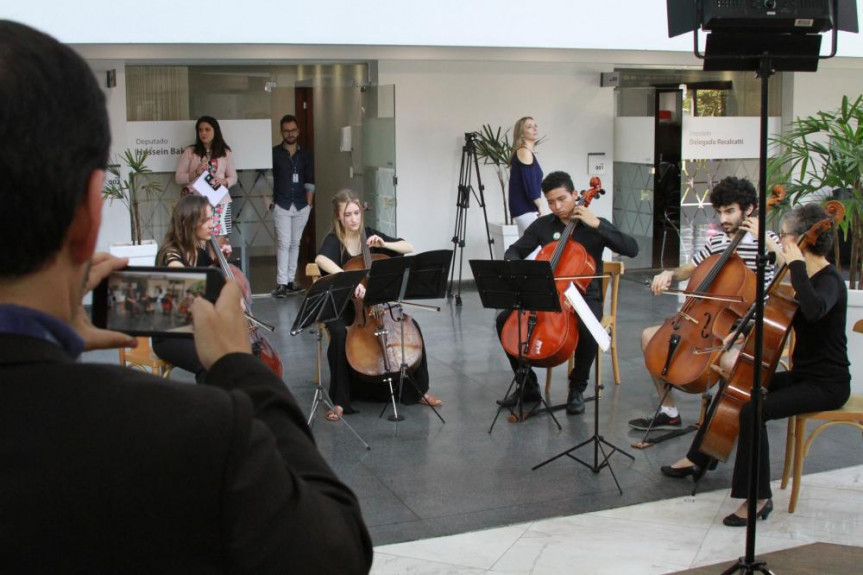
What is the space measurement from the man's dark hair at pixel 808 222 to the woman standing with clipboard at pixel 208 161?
573 centimetres

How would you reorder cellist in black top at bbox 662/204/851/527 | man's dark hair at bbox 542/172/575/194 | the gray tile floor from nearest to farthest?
cellist in black top at bbox 662/204/851/527
the gray tile floor
man's dark hair at bbox 542/172/575/194

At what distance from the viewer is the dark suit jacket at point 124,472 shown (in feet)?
2.72

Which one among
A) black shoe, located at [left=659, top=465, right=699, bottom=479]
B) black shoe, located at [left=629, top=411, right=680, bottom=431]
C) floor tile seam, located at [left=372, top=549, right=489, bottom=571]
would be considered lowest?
floor tile seam, located at [left=372, top=549, right=489, bottom=571]

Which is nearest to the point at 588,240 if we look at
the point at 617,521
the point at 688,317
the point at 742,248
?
the point at 742,248

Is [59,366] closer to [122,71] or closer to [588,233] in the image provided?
[588,233]

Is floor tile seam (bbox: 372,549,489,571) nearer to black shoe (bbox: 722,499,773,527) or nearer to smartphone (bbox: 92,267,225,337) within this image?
black shoe (bbox: 722,499,773,527)

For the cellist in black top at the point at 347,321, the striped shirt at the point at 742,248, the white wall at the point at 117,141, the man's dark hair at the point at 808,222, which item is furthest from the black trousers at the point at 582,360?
the white wall at the point at 117,141

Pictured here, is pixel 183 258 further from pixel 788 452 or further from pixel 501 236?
pixel 501 236

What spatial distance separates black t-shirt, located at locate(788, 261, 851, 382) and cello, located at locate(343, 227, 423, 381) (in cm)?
223

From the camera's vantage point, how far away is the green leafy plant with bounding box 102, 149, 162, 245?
8508mm

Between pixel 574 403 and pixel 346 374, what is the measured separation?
1332mm

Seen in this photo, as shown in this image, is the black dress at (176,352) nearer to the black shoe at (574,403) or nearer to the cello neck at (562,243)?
the cello neck at (562,243)

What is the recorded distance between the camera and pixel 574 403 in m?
5.72

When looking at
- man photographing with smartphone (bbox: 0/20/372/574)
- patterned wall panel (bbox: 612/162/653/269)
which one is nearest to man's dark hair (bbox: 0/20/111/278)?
man photographing with smartphone (bbox: 0/20/372/574)
